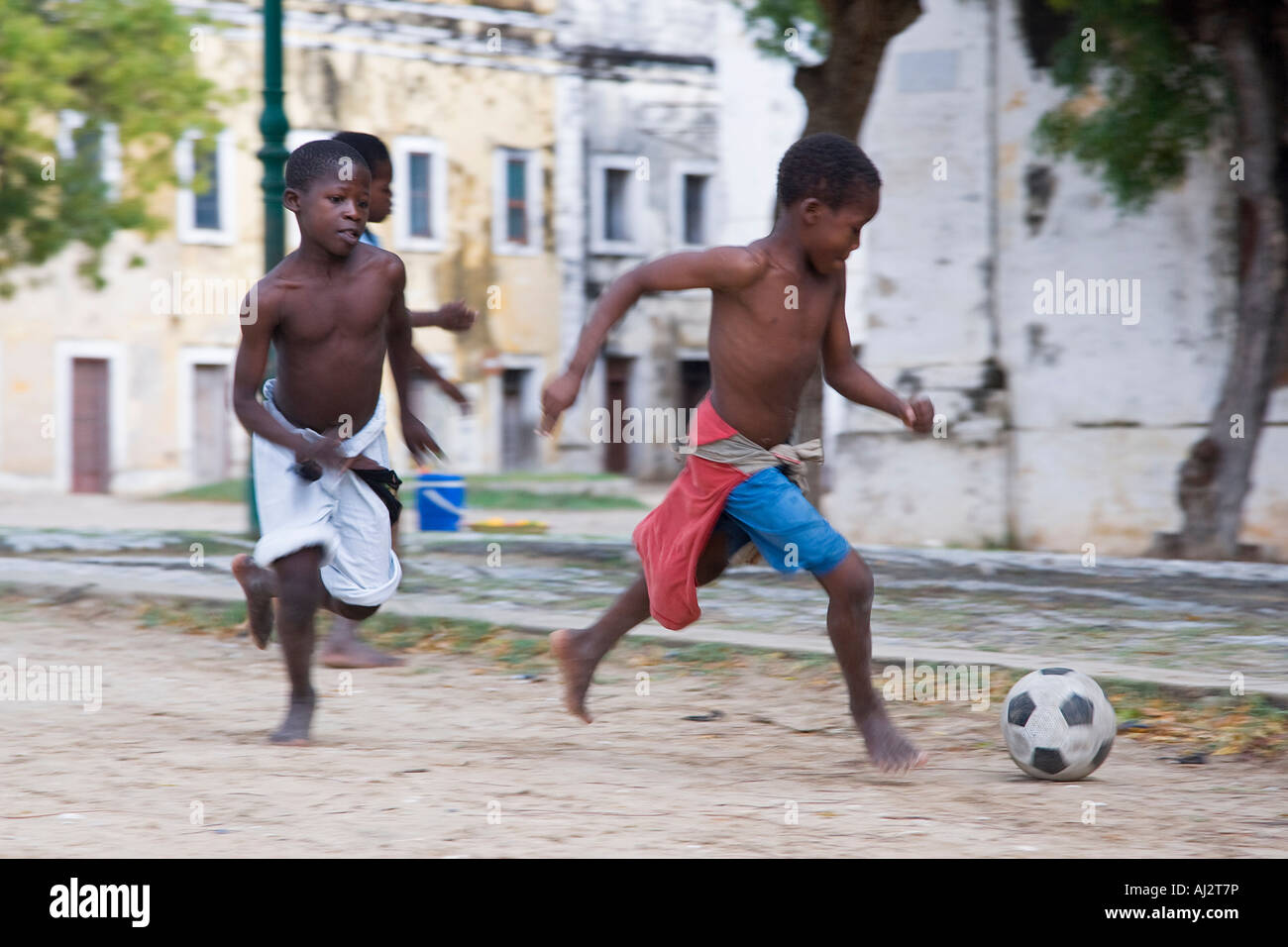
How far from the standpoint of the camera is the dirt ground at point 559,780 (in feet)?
14.6

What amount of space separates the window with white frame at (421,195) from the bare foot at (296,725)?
26.7 m

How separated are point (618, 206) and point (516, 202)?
2399mm

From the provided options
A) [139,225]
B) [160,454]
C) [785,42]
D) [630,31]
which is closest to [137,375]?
[160,454]

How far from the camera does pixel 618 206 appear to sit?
3575cm

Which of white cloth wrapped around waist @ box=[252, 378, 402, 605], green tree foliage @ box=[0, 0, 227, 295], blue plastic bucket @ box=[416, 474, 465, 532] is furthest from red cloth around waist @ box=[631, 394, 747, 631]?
green tree foliage @ box=[0, 0, 227, 295]

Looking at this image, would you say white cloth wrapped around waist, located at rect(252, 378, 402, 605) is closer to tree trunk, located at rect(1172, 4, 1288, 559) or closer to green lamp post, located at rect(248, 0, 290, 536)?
green lamp post, located at rect(248, 0, 290, 536)

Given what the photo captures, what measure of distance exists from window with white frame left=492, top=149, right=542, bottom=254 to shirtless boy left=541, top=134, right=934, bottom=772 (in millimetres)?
28365

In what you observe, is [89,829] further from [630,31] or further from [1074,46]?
[630,31]

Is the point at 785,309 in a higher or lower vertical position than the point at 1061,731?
higher

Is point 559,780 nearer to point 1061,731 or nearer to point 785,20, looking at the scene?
point 1061,731

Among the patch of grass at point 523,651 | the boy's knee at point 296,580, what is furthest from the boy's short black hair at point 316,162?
the patch of grass at point 523,651

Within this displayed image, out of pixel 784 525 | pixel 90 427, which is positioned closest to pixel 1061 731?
pixel 784 525

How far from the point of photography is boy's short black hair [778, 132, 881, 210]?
5.51 meters

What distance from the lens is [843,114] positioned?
11.2 m
